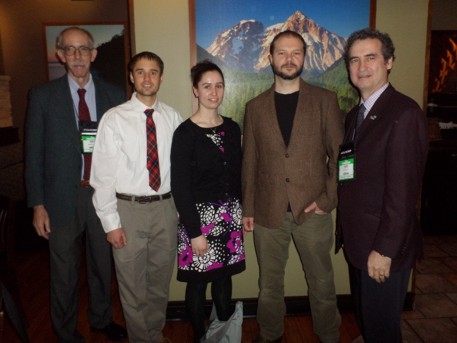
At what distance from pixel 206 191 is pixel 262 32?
1.19m

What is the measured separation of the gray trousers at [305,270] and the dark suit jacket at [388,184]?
41 centimetres

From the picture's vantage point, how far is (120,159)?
6.42 ft

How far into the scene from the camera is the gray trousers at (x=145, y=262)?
2.00 metres

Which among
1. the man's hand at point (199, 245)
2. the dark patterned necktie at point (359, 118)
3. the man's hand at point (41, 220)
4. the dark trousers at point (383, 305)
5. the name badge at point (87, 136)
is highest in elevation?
the dark patterned necktie at point (359, 118)

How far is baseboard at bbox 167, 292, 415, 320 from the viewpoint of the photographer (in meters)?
2.67

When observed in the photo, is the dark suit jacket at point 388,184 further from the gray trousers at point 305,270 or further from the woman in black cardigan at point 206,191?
the woman in black cardigan at point 206,191

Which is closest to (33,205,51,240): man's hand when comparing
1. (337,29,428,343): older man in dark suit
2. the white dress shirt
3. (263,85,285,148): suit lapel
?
the white dress shirt

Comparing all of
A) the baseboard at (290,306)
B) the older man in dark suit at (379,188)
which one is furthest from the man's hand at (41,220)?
the older man in dark suit at (379,188)

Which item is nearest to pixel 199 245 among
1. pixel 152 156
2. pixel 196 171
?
pixel 196 171

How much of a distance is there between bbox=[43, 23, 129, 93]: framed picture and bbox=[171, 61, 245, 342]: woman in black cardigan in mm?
3526

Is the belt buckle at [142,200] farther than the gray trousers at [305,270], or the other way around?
the gray trousers at [305,270]

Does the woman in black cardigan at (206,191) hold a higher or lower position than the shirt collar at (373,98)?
lower

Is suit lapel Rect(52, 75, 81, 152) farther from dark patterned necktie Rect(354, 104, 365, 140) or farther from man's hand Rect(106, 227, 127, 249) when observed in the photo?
dark patterned necktie Rect(354, 104, 365, 140)

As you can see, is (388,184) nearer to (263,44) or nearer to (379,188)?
(379,188)
